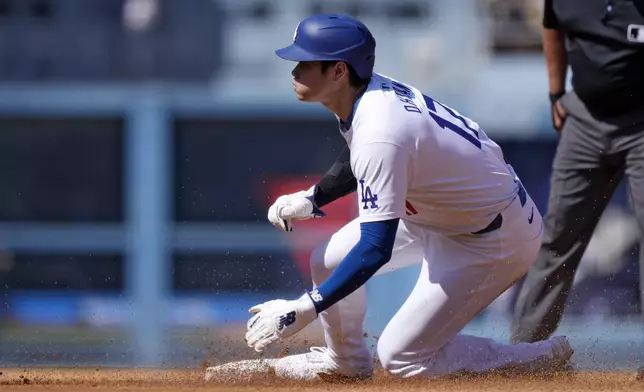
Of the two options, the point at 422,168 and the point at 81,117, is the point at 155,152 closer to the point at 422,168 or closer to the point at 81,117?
the point at 81,117

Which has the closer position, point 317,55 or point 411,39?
point 317,55

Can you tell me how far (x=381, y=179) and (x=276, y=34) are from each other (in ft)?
30.9

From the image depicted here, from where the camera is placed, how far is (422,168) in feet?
15.3

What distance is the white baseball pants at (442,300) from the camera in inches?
196

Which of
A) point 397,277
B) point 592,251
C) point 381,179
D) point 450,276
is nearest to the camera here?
point 381,179

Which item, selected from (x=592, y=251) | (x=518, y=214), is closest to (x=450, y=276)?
(x=518, y=214)

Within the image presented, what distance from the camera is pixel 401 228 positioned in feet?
17.0

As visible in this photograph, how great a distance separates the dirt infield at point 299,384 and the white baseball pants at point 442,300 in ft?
0.34

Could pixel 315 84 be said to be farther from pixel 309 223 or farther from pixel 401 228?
pixel 309 223

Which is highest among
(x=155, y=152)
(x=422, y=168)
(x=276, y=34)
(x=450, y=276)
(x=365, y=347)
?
(x=422, y=168)

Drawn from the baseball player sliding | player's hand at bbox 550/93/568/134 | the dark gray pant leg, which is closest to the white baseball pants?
the baseball player sliding

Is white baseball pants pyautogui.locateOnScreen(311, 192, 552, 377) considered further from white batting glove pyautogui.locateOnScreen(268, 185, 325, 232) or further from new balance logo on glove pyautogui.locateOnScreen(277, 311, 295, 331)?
new balance logo on glove pyautogui.locateOnScreen(277, 311, 295, 331)

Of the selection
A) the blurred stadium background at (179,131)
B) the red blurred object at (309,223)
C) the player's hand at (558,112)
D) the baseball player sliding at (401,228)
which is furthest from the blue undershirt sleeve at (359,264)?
the blurred stadium background at (179,131)

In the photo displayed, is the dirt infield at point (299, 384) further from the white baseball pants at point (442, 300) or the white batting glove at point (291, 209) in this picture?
the white batting glove at point (291, 209)
